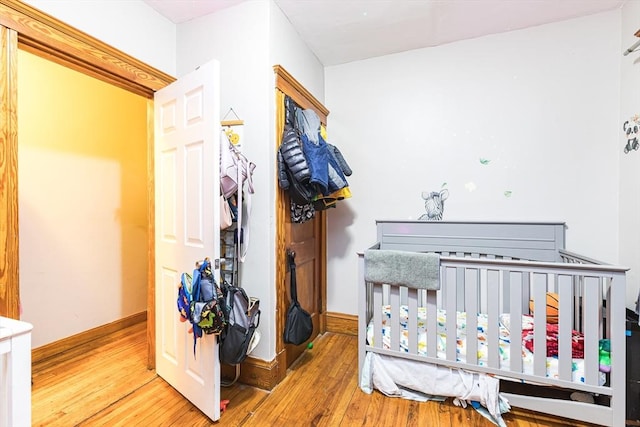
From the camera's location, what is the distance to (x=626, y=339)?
143cm

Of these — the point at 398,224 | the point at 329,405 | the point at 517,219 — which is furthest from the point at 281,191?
the point at 517,219

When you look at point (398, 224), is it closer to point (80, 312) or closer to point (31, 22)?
point (31, 22)

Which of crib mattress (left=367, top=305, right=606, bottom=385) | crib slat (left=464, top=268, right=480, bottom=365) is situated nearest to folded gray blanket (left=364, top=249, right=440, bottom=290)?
crib slat (left=464, top=268, right=480, bottom=365)

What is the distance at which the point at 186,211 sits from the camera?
1.63 meters

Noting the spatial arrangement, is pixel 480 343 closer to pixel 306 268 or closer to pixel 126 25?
pixel 306 268

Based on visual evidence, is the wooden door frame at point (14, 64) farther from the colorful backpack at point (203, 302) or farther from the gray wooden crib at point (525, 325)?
the gray wooden crib at point (525, 325)

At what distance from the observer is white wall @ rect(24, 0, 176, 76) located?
1455mm

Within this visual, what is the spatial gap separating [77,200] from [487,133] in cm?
323

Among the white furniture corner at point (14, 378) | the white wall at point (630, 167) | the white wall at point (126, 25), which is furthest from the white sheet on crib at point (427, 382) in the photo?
the white wall at point (126, 25)

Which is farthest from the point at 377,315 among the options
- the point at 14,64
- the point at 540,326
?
the point at 14,64

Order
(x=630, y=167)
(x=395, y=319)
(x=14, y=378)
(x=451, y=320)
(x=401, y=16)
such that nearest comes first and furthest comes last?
(x=14, y=378) → (x=451, y=320) → (x=395, y=319) → (x=630, y=167) → (x=401, y=16)

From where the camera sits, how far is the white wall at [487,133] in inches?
79.0

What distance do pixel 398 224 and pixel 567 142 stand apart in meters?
1.29

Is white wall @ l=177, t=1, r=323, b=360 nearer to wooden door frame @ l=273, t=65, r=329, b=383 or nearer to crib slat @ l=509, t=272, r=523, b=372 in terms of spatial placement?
wooden door frame @ l=273, t=65, r=329, b=383
